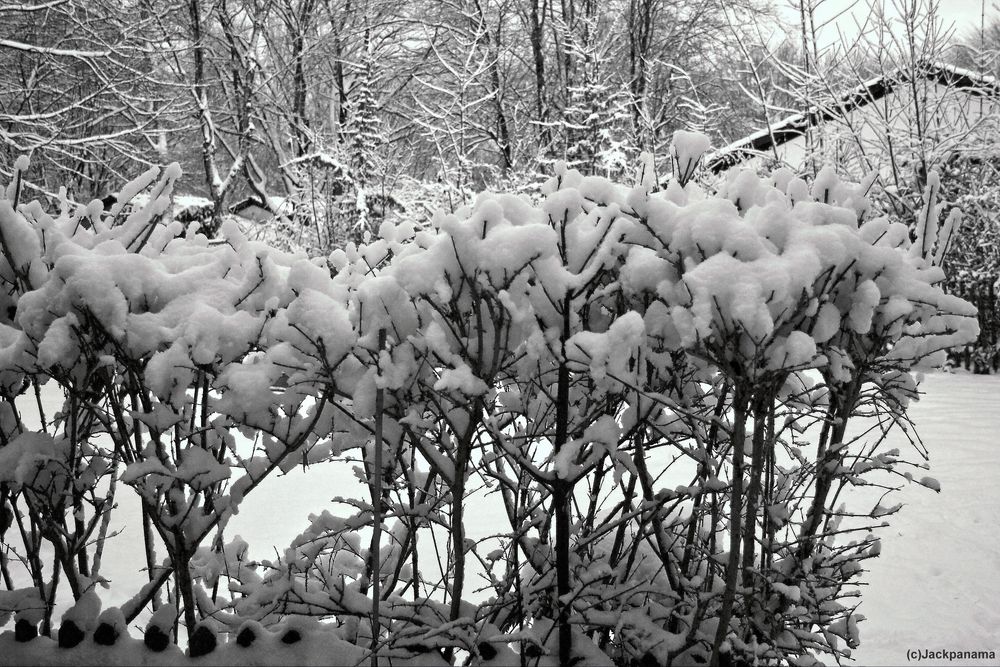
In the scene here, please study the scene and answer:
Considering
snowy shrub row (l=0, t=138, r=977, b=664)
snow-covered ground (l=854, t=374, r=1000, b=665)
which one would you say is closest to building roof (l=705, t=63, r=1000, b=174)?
snow-covered ground (l=854, t=374, r=1000, b=665)

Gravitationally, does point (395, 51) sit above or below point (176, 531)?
above

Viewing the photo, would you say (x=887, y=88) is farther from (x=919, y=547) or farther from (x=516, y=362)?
(x=516, y=362)

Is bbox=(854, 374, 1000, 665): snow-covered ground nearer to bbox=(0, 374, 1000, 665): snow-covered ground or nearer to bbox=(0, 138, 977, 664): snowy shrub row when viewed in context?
bbox=(0, 374, 1000, 665): snow-covered ground

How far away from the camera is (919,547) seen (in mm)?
4160

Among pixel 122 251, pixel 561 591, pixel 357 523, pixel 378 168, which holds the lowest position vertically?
pixel 561 591

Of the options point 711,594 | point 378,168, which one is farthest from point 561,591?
point 378,168

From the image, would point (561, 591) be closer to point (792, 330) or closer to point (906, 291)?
point (792, 330)

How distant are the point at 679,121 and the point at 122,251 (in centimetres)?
2082

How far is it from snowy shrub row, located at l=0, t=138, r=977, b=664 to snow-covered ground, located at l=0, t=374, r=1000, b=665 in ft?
2.92

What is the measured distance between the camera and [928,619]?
11.0 ft

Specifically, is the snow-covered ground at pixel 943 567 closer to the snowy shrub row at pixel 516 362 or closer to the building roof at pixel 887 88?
the snowy shrub row at pixel 516 362

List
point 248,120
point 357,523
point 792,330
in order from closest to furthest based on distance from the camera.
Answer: point 792,330 < point 357,523 < point 248,120

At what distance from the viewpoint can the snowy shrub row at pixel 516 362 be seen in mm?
1479

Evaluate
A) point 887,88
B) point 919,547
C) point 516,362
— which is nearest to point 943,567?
point 919,547
